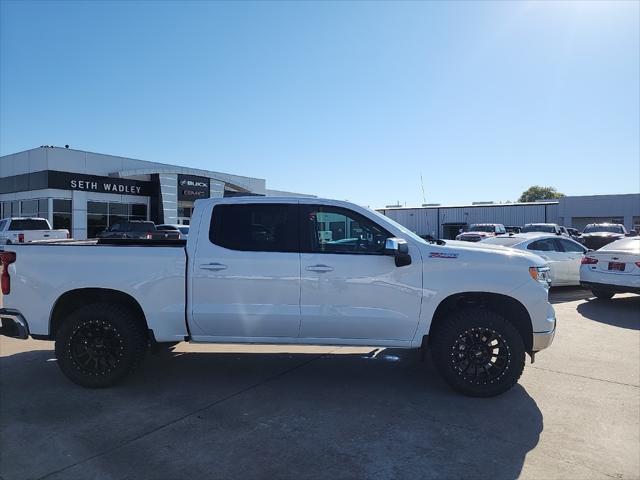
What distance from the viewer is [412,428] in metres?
4.05

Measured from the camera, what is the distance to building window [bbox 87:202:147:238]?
1252 inches

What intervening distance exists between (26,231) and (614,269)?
1975cm

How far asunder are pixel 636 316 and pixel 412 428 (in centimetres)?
727

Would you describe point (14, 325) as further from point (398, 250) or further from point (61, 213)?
point (61, 213)

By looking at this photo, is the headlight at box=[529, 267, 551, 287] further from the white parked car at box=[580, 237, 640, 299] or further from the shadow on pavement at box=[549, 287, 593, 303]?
the shadow on pavement at box=[549, 287, 593, 303]

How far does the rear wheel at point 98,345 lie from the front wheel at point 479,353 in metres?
3.08

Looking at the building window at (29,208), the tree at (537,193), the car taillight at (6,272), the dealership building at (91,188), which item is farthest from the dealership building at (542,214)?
the tree at (537,193)

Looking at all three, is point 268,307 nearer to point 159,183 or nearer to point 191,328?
point 191,328

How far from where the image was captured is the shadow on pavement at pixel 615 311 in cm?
857

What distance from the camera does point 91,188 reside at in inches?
1225

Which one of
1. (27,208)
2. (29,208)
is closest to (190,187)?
(29,208)

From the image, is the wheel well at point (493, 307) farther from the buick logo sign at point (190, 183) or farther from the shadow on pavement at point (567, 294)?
the buick logo sign at point (190, 183)

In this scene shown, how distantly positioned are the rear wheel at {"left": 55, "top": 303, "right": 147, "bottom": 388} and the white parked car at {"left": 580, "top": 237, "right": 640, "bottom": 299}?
9.30 m

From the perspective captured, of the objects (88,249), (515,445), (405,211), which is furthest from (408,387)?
(405,211)
